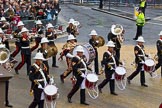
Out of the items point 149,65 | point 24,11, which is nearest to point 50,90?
point 149,65

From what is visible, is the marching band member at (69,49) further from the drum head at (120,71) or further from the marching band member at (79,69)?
the marching band member at (79,69)

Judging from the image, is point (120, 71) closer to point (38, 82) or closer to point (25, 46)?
point (38, 82)

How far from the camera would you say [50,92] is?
11578 mm

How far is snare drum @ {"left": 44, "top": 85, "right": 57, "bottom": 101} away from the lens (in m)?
11.6

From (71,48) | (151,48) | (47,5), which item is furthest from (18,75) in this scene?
(47,5)

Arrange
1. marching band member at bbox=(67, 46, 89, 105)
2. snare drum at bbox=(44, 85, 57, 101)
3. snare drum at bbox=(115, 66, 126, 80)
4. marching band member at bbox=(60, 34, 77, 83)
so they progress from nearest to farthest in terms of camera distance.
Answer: snare drum at bbox=(44, 85, 57, 101) → marching band member at bbox=(67, 46, 89, 105) → snare drum at bbox=(115, 66, 126, 80) → marching band member at bbox=(60, 34, 77, 83)

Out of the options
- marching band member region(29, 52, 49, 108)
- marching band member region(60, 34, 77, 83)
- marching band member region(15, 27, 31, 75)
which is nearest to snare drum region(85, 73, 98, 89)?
marching band member region(29, 52, 49, 108)

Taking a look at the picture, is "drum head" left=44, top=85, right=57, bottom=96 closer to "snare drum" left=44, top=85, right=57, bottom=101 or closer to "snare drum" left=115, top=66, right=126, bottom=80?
"snare drum" left=44, top=85, right=57, bottom=101

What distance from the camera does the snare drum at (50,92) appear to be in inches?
455

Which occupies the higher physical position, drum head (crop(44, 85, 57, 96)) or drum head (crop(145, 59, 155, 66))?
drum head (crop(44, 85, 57, 96))

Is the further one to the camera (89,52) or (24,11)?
(24,11)

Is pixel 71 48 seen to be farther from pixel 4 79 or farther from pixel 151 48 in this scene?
pixel 151 48

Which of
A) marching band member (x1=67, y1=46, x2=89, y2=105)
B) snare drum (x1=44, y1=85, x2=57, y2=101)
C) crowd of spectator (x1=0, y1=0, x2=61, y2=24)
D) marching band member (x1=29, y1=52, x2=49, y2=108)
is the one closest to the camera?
snare drum (x1=44, y1=85, x2=57, y2=101)

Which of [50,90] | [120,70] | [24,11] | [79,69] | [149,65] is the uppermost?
[24,11]
